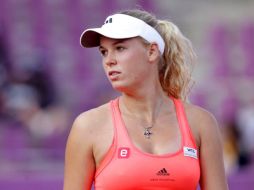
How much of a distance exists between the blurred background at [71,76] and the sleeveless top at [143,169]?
3.91 m

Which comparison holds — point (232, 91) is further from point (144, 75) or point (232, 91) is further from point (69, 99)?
point (144, 75)

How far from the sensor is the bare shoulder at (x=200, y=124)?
409 cm

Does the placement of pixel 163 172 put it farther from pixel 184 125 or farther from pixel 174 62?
pixel 174 62

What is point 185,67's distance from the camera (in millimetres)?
4363

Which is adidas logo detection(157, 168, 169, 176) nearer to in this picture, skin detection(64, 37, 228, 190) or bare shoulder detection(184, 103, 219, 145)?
skin detection(64, 37, 228, 190)

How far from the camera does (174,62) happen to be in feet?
14.2

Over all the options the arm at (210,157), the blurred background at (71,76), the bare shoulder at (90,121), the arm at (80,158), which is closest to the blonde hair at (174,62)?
the arm at (210,157)

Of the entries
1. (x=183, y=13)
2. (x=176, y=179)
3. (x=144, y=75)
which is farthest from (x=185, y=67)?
(x=183, y=13)

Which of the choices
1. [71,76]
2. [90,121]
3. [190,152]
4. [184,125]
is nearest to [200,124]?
[184,125]

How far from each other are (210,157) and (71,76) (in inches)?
284

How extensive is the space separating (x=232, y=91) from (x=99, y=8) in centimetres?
206

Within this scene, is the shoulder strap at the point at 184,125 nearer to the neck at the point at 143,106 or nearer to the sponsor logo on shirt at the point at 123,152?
the neck at the point at 143,106

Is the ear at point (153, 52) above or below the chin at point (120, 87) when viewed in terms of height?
above

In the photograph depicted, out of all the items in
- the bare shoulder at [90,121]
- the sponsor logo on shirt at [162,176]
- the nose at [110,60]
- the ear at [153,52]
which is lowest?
the sponsor logo on shirt at [162,176]
